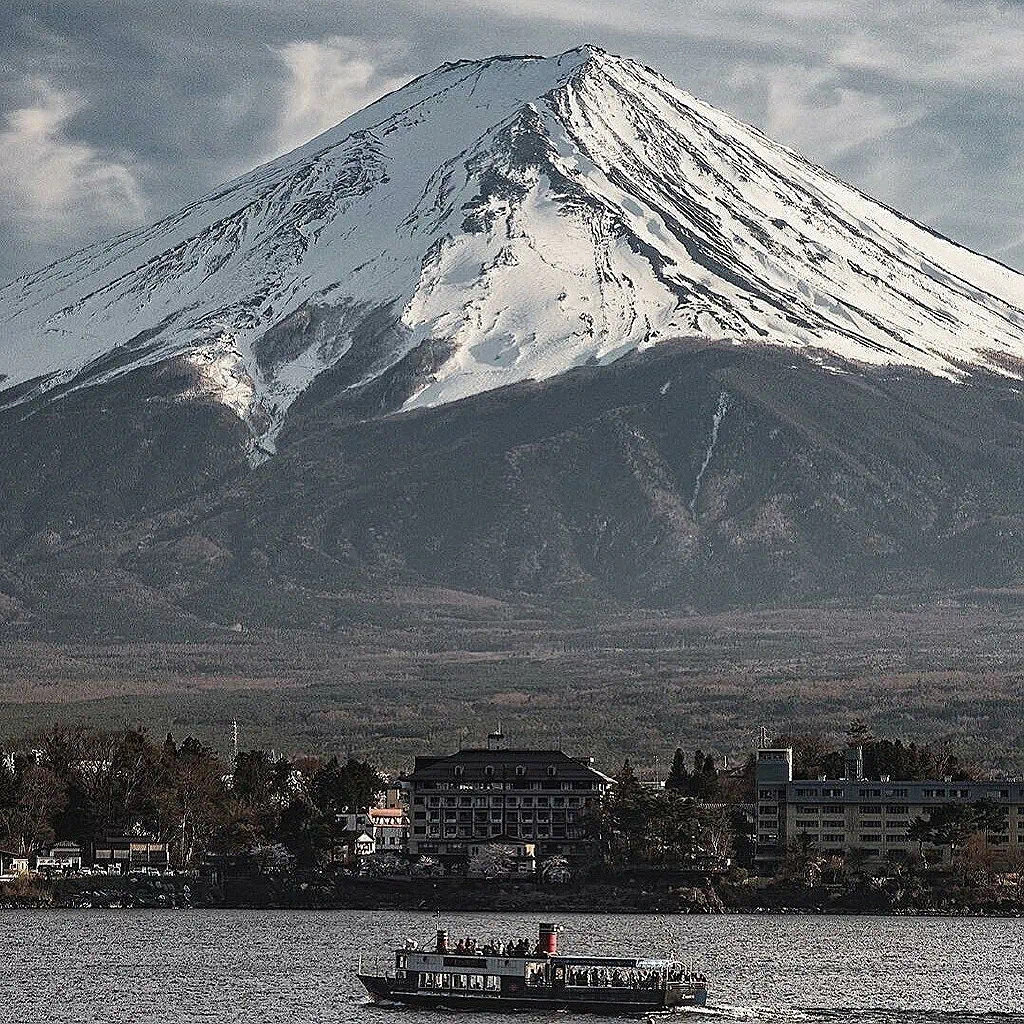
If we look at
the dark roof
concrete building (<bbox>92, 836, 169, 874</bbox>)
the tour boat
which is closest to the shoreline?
concrete building (<bbox>92, 836, 169, 874</bbox>)

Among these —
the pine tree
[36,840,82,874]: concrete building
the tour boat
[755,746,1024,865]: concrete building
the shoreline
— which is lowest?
the tour boat

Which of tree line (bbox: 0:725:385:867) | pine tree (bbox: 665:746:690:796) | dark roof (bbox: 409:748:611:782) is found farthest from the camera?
dark roof (bbox: 409:748:611:782)

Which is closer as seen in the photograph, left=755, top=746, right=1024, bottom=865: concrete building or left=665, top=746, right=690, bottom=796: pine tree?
left=755, top=746, right=1024, bottom=865: concrete building

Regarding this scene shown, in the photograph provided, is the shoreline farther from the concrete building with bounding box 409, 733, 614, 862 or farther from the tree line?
the concrete building with bounding box 409, 733, 614, 862

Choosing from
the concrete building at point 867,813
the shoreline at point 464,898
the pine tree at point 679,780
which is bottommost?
the shoreline at point 464,898

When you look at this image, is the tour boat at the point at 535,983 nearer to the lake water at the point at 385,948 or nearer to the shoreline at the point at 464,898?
the lake water at the point at 385,948

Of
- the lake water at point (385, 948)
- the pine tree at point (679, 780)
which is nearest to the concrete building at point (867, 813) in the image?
the pine tree at point (679, 780)
